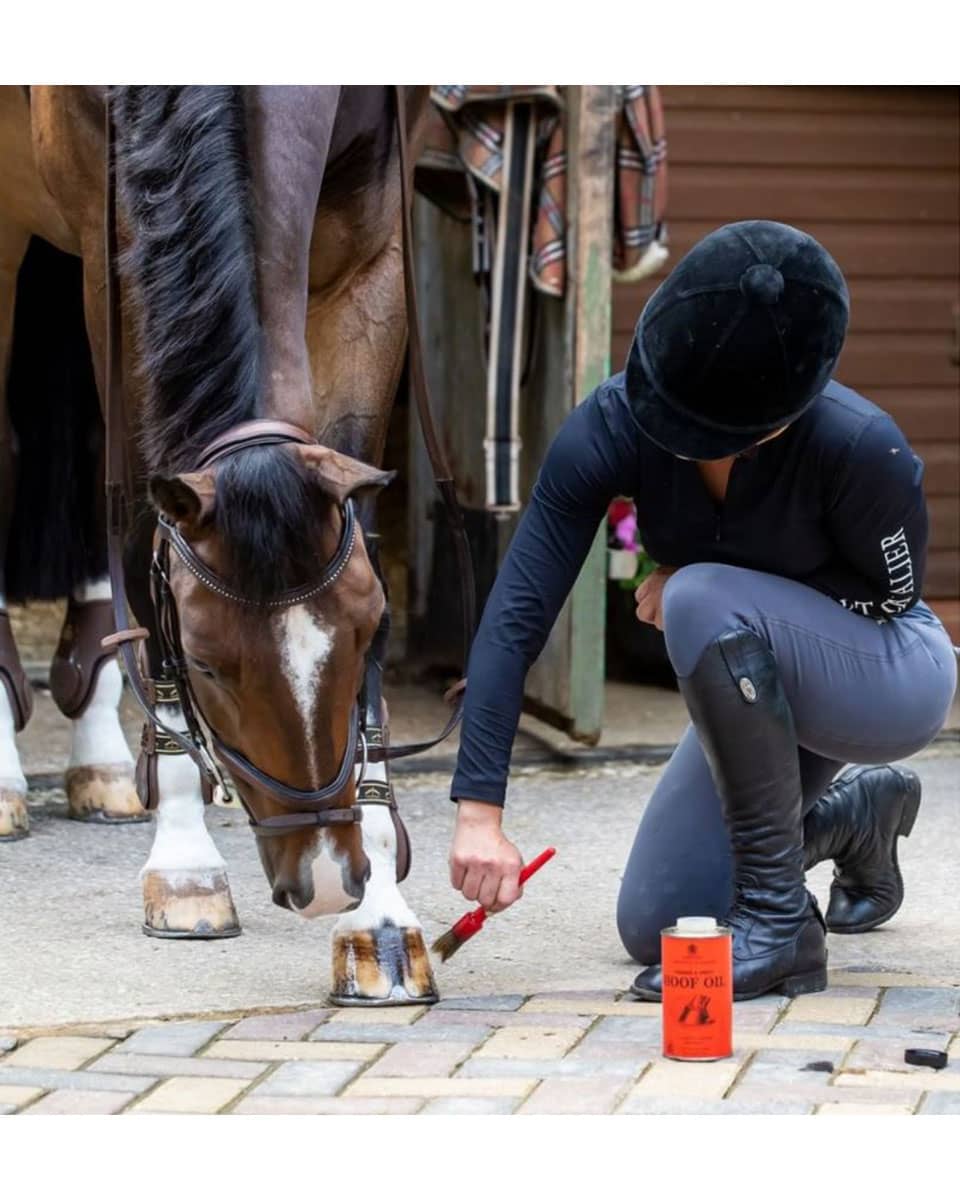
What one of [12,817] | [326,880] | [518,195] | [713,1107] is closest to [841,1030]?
[713,1107]

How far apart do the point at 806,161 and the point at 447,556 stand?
1.67 m

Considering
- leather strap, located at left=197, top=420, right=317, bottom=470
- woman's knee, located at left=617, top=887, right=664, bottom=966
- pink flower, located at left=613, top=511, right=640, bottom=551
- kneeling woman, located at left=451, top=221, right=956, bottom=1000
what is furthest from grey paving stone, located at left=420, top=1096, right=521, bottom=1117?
pink flower, located at left=613, top=511, right=640, bottom=551

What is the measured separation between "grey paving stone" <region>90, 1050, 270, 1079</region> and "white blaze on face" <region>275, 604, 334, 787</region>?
1.59 ft

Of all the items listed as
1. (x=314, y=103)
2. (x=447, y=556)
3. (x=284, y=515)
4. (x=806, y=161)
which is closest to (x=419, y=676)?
(x=447, y=556)

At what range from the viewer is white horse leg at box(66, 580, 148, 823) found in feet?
15.4

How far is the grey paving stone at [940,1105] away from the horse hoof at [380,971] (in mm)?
863

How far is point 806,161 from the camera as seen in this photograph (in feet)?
21.1

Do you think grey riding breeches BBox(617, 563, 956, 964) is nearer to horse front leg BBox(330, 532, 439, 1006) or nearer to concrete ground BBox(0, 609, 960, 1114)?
concrete ground BBox(0, 609, 960, 1114)

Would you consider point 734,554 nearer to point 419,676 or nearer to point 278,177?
point 278,177

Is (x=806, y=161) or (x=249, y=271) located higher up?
(x=806, y=161)

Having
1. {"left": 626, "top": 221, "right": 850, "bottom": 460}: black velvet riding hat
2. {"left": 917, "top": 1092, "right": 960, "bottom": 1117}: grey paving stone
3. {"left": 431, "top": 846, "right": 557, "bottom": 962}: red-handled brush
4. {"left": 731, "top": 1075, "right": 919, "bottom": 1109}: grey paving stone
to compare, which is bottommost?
{"left": 731, "top": 1075, "right": 919, "bottom": 1109}: grey paving stone

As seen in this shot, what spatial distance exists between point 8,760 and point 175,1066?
1.82m

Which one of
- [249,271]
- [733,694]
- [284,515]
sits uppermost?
[249,271]

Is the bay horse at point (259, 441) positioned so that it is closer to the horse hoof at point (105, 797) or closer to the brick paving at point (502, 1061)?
the brick paving at point (502, 1061)
